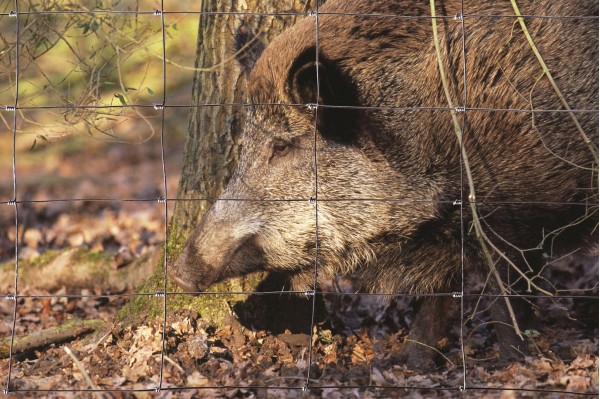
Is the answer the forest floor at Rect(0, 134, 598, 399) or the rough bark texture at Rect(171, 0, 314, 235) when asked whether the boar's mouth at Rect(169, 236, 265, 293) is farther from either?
the rough bark texture at Rect(171, 0, 314, 235)

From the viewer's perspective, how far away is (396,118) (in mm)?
4977

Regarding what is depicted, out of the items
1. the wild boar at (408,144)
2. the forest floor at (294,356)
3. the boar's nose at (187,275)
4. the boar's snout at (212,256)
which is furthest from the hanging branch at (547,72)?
the boar's nose at (187,275)

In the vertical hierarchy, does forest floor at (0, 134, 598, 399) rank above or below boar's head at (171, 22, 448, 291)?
below

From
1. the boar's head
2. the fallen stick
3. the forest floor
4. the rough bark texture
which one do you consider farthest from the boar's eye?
the fallen stick

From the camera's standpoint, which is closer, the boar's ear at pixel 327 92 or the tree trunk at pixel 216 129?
the boar's ear at pixel 327 92

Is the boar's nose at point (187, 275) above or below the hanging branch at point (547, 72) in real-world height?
below

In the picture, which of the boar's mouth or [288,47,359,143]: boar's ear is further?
the boar's mouth

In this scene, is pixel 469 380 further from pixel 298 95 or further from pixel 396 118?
pixel 298 95

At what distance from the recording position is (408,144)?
16.5 feet

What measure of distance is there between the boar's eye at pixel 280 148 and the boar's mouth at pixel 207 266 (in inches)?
21.3

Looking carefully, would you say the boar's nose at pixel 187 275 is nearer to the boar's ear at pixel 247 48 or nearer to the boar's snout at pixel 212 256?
the boar's snout at pixel 212 256

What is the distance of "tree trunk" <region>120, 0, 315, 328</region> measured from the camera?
18.1 feet

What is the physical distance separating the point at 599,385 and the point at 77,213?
7.28m

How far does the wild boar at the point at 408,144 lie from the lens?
16.1ft
